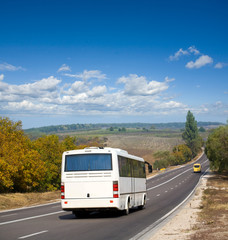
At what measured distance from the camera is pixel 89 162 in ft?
52.6

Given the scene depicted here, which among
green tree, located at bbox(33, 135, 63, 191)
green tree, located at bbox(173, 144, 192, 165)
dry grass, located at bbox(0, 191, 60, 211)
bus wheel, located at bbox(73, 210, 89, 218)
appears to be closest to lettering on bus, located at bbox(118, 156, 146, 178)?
bus wheel, located at bbox(73, 210, 89, 218)

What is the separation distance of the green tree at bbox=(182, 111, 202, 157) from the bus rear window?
141562mm

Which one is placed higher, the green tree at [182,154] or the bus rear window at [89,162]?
the bus rear window at [89,162]

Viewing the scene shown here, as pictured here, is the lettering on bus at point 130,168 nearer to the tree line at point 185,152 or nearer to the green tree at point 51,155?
the green tree at point 51,155

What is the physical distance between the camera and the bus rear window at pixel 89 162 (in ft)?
52.2

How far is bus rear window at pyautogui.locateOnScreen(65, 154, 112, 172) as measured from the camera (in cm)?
1591

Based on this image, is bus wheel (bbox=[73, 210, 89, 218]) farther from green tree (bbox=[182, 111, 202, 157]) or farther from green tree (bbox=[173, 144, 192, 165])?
green tree (bbox=[182, 111, 202, 157])

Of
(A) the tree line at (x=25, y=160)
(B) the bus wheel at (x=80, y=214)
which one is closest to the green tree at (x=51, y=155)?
(A) the tree line at (x=25, y=160)

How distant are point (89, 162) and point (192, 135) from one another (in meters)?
144

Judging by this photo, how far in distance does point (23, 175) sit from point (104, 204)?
2391 centimetres

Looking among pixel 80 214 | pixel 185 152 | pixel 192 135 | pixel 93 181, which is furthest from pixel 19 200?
pixel 192 135

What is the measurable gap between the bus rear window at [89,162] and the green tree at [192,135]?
14156 centimetres

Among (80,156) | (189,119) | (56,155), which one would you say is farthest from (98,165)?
(189,119)

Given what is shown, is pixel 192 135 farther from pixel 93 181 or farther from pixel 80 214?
pixel 93 181
